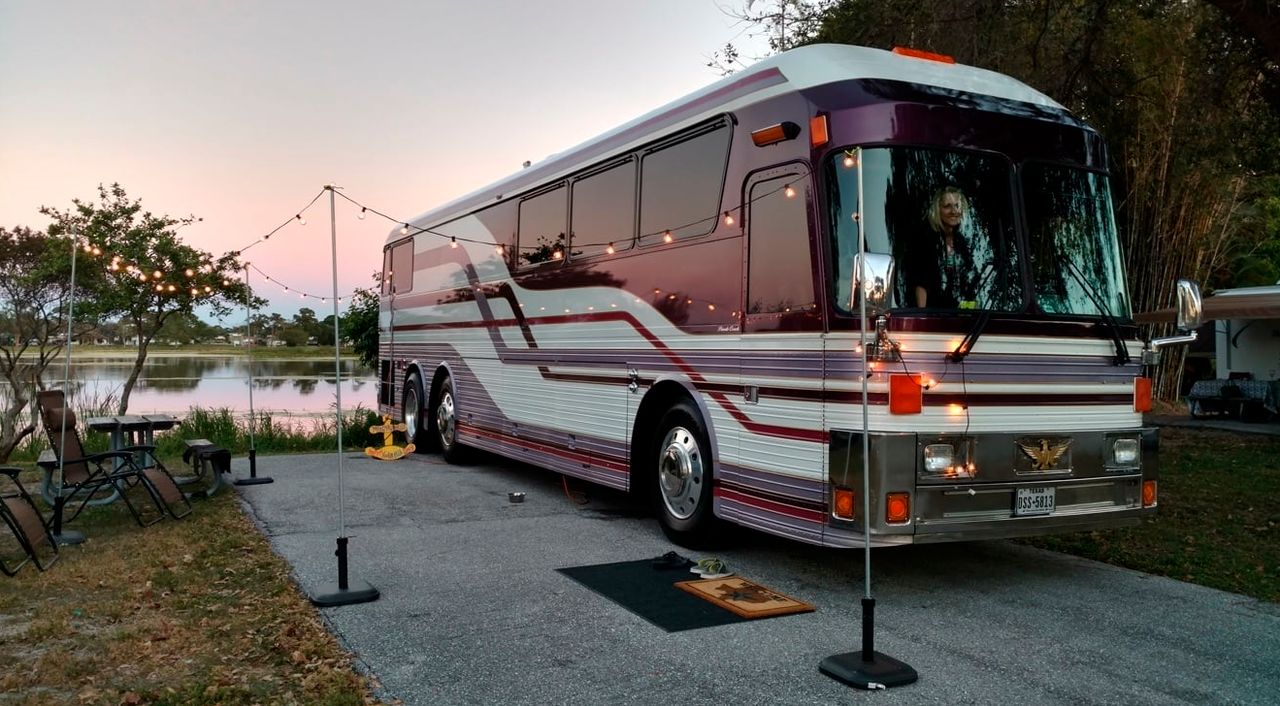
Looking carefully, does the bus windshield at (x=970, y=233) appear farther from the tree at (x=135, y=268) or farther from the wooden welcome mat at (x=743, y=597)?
the tree at (x=135, y=268)

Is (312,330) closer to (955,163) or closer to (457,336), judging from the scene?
(457,336)

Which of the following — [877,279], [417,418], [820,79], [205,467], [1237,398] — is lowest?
[205,467]

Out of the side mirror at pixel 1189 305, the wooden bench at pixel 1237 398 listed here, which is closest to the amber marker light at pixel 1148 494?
the side mirror at pixel 1189 305

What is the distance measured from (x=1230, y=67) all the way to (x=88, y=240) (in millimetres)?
18209

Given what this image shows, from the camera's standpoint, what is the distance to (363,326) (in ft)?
61.9

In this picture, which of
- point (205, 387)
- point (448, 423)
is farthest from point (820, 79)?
point (205, 387)

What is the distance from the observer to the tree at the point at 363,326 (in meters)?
18.9

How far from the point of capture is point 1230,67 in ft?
33.9

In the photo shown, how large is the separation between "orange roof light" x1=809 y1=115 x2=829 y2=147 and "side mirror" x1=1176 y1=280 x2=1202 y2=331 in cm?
223

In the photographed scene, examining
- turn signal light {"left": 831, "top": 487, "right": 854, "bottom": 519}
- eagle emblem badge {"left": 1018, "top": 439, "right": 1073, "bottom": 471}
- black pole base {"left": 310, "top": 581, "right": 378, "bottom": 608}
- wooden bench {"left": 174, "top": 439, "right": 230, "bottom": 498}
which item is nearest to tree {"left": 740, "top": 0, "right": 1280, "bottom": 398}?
eagle emblem badge {"left": 1018, "top": 439, "right": 1073, "bottom": 471}

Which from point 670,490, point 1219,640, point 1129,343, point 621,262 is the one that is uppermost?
point 621,262

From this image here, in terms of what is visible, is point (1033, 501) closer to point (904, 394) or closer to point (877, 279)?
point (904, 394)

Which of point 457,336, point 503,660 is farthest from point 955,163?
point 457,336

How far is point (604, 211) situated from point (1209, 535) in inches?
216
